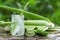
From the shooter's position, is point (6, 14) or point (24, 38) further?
point (6, 14)

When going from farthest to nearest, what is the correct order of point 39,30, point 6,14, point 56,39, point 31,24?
point 6,14, point 31,24, point 39,30, point 56,39

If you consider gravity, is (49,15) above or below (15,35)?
above

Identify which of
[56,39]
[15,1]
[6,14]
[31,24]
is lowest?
[56,39]

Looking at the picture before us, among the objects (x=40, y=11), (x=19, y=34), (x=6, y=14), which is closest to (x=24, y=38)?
(x=19, y=34)

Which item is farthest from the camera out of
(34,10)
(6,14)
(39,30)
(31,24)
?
(34,10)

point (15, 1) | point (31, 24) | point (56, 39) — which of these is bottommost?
point (56, 39)

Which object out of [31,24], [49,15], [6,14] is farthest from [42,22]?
[49,15]

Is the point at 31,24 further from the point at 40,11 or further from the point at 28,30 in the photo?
the point at 40,11

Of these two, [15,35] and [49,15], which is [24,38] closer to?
[15,35]

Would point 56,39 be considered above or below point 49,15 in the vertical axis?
below
